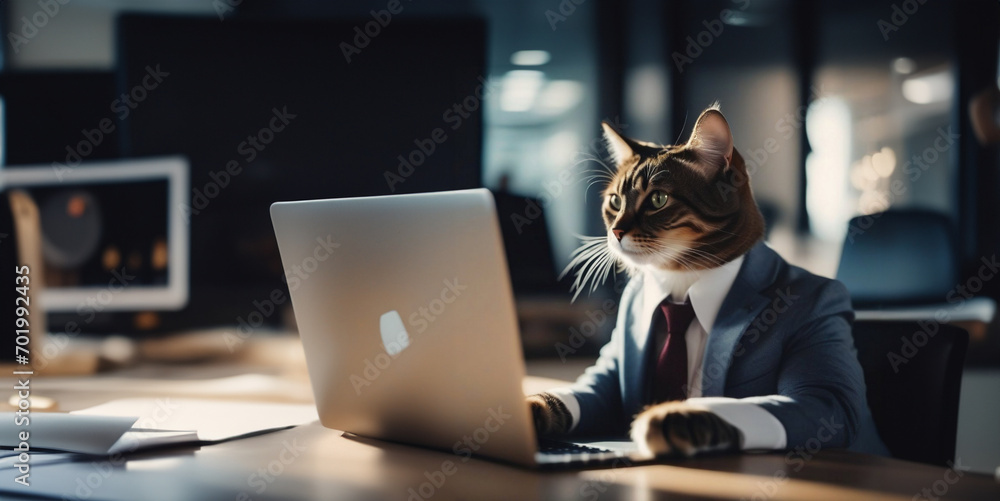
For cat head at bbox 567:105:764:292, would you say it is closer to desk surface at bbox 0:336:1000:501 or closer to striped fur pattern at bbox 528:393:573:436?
striped fur pattern at bbox 528:393:573:436

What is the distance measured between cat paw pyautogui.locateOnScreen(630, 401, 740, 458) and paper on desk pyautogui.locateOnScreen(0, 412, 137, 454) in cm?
55

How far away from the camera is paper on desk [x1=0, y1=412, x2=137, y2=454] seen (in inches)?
30.7

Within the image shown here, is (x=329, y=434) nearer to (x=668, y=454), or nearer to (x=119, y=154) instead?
(x=668, y=454)

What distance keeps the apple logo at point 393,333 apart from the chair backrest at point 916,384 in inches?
28.7

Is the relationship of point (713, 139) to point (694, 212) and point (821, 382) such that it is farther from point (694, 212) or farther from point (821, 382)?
point (821, 382)

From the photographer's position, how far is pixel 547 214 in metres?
2.27

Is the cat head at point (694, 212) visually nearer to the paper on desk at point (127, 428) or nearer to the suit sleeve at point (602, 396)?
the suit sleeve at point (602, 396)

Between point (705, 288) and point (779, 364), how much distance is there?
0.42ft

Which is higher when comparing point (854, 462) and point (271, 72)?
point (271, 72)

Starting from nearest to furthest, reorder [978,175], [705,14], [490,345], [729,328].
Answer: [490,345], [729,328], [978,175], [705,14]

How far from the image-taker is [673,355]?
948 millimetres

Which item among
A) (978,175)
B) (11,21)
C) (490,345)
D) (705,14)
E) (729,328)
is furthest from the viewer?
(11,21)

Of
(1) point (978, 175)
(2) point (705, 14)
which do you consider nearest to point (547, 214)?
(2) point (705, 14)

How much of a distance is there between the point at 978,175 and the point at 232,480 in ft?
7.09
